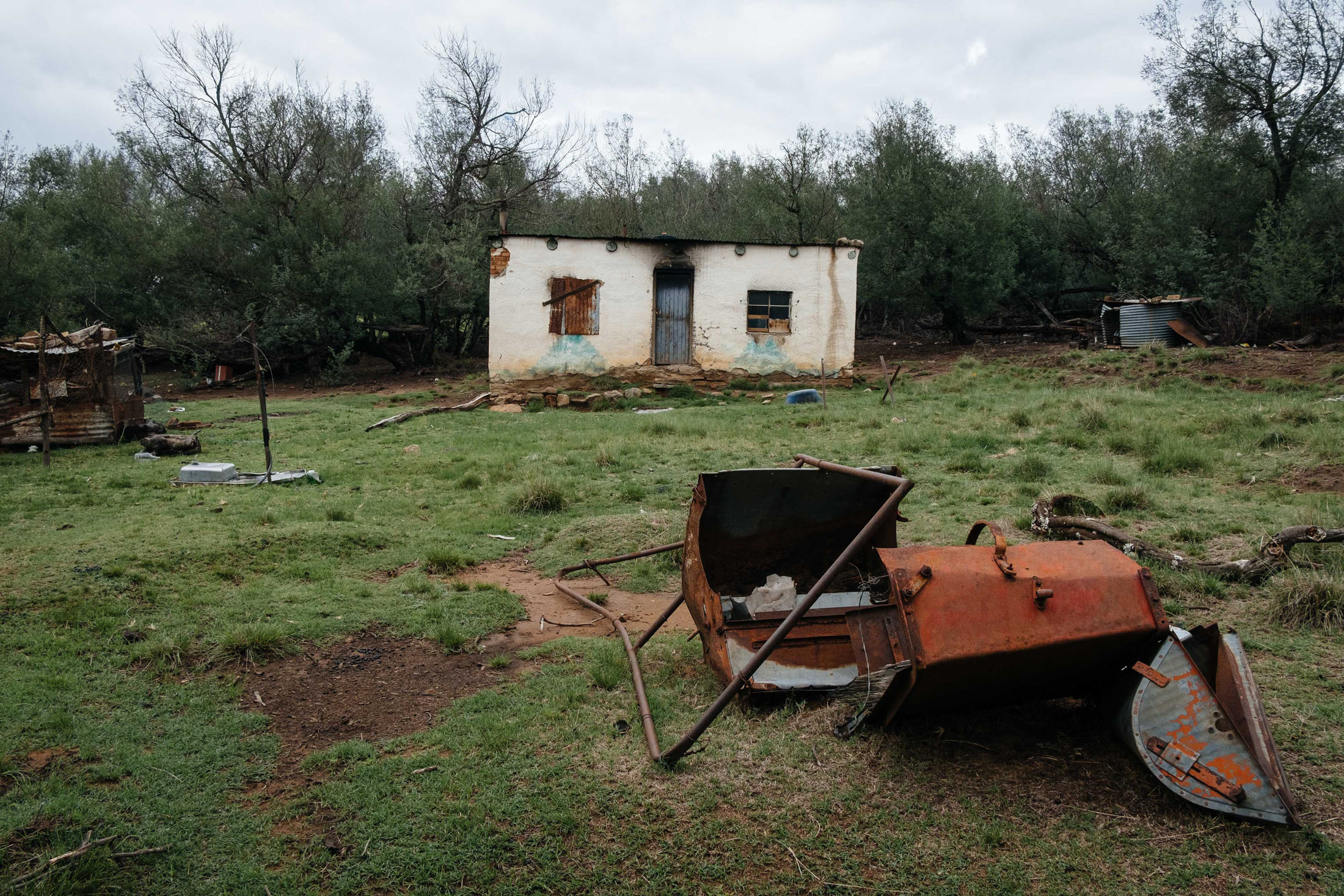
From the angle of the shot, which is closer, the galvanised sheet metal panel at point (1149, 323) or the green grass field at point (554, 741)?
the green grass field at point (554, 741)

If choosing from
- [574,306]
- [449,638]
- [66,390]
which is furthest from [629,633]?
[574,306]

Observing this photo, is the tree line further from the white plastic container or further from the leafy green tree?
the white plastic container

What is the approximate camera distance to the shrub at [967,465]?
353 inches

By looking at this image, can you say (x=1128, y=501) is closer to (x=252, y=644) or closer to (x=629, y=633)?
(x=629, y=633)

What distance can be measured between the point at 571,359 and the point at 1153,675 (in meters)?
16.3

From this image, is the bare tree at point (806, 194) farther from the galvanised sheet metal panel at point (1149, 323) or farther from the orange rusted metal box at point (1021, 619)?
the orange rusted metal box at point (1021, 619)

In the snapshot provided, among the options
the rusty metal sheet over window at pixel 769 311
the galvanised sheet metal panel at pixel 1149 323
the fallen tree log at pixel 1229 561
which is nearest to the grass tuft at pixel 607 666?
the fallen tree log at pixel 1229 561

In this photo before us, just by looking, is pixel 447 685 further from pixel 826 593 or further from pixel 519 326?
pixel 519 326

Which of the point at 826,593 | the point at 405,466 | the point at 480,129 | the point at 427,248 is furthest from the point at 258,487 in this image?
the point at 480,129

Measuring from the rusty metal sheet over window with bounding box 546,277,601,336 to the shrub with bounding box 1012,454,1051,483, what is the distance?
38.4ft

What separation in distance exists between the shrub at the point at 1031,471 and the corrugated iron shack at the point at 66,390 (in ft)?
41.6

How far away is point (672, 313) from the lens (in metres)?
19.2

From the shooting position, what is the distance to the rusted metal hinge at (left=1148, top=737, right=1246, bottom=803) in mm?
3002

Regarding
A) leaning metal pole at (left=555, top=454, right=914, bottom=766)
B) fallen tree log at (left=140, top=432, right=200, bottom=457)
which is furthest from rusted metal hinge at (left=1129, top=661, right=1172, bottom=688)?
fallen tree log at (left=140, top=432, right=200, bottom=457)
